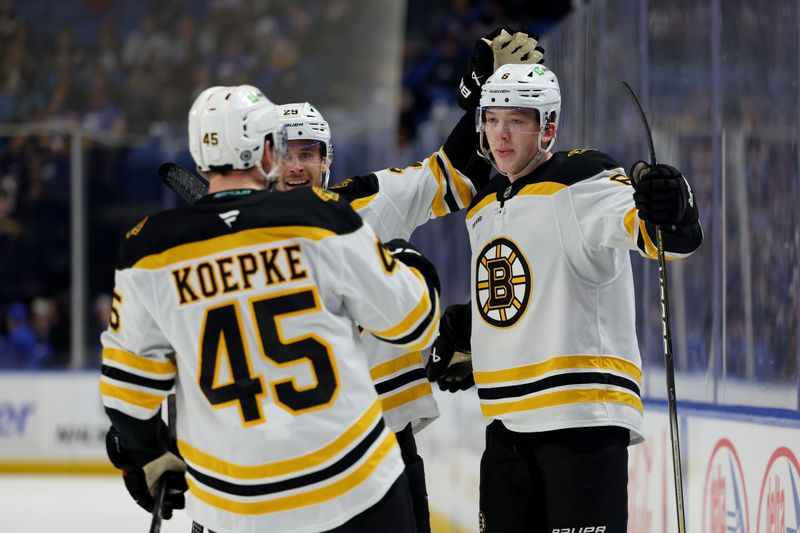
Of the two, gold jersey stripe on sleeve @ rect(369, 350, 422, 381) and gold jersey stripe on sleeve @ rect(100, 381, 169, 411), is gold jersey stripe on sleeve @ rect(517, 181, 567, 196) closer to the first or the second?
gold jersey stripe on sleeve @ rect(369, 350, 422, 381)

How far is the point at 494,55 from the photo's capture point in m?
2.87

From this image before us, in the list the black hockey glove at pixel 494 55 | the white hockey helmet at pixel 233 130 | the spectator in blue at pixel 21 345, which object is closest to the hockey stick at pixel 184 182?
the white hockey helmet at pixel 233 130

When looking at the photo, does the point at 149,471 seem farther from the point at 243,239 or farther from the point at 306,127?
the point at 306,127

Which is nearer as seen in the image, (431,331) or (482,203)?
(431,331)

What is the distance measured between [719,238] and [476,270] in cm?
81

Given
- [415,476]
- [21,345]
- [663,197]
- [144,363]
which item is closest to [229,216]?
[144,363]

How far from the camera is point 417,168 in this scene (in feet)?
10.1

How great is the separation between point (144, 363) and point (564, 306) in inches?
35.4

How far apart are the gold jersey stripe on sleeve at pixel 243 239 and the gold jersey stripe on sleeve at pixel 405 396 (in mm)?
1090

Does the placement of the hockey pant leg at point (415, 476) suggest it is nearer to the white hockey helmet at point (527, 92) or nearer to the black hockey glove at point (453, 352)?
the black hockey glove at point (453, 352)

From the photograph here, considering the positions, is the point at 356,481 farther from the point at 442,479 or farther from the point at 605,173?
the point at 442,479

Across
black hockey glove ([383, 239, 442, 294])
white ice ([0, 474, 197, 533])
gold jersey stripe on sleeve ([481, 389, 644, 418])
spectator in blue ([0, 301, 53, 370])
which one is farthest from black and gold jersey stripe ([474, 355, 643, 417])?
spectator in blue ([0, 301, 53, 370])

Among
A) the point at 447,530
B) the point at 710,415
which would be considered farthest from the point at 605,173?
the point at 447,530

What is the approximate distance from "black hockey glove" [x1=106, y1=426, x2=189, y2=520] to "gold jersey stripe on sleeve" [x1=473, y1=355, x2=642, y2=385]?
0.74 m
